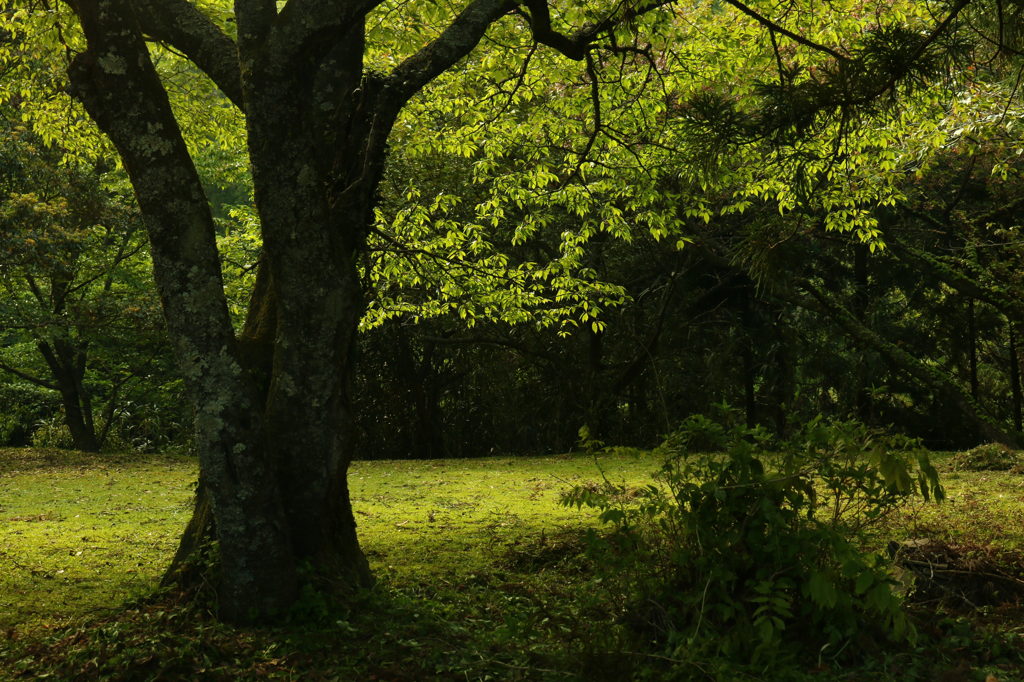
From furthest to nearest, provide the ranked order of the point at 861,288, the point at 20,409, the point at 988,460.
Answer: the point at 20,409 → the point at 861,288 → the point at 988,460

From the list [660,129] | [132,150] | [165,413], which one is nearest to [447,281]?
[660,129]

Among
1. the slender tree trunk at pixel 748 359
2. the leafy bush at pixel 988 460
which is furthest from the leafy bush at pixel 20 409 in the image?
the leafy bush at pixel 988 460

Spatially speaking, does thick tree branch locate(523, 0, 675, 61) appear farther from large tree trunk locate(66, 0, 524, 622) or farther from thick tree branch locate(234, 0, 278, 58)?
thick tree branch locate(234, 0, 278, 58)

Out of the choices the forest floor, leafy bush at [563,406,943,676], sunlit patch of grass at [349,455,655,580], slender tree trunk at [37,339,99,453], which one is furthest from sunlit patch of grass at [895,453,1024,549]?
slender tree trunk at [37,339,99,453]

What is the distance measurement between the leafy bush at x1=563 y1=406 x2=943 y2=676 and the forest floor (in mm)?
154

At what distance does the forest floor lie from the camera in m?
3.29

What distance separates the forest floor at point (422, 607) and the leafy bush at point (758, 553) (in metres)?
0.15

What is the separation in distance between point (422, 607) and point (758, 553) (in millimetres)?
1790

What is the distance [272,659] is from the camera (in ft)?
11.2

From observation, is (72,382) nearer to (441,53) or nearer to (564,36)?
(564,36)

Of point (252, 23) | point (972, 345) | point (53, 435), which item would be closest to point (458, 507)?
point (252, 23)

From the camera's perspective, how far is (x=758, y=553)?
3293 millimetres

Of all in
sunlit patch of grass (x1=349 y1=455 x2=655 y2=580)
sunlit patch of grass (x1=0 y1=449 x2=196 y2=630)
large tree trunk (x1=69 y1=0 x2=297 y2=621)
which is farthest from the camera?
sunlit patch of grass (x1=349 y1=455 x2=655 y2=580)

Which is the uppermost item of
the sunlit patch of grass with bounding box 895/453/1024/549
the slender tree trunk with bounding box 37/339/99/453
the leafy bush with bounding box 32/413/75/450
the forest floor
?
the slender tree trunk with bounding box 37/339/99/453
